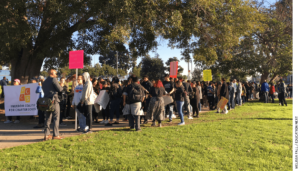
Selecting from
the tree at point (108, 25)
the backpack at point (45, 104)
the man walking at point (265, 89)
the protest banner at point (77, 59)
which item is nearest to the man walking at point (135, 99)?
the protest banner at point (77, 59)

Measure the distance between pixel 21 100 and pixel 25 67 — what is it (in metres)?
4.01

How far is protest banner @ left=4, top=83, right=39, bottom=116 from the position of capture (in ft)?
31.9

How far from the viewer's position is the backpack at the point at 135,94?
788cm

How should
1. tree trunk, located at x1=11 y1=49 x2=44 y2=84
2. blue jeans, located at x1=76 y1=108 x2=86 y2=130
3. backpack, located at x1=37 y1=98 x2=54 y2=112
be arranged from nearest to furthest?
backpack, located at x1=37 y1=98 x2=54 y2=112, blue jeans, located at x1=76 y1=108 x2=86 y2=130, tree trunk, located at x1=11 y1=49 x2=44 y2=84

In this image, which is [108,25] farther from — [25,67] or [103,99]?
[25,67]

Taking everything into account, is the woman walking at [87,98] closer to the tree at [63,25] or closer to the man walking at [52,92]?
the man walking at [52,92]

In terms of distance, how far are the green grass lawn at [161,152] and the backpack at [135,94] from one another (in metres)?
1.18

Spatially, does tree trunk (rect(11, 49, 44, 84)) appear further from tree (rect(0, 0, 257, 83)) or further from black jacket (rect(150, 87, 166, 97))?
black jacket (rect(150, 87, 166, 97))

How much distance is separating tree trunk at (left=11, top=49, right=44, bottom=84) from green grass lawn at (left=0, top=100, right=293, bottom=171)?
8316 millimetres

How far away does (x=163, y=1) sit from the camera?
1087cm

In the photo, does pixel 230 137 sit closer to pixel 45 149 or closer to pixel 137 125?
pixel 137 125

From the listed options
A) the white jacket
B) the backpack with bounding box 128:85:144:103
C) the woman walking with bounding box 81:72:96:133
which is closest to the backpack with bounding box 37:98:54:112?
the woman walking with bounding box 81:72:96:133

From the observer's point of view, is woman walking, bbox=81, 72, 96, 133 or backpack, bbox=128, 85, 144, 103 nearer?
woman walking, bbox=81, 72, 96, 133

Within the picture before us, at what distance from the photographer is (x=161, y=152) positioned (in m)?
5.47
